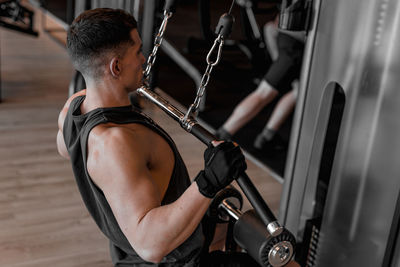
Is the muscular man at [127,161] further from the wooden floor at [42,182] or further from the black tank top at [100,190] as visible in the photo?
the wooden floor at [42,182]

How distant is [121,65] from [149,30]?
2.18m

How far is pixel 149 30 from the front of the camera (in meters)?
3.44

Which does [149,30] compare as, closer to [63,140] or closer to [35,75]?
[35,75]

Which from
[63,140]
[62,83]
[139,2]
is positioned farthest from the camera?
[62,83]

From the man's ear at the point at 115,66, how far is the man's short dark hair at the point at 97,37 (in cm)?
2

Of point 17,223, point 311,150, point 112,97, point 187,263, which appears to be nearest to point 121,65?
point 112,97

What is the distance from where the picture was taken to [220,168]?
115cm

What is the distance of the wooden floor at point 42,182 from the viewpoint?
87.4 inches

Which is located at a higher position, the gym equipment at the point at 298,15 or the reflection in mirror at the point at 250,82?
the gym equipment at the point at 298,15

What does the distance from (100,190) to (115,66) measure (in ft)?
1.03

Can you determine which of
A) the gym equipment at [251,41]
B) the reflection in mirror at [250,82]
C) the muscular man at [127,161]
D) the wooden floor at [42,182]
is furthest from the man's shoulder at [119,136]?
the gym equipment at [251,41]

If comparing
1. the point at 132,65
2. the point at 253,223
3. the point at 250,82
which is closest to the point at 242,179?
the point at 253,223

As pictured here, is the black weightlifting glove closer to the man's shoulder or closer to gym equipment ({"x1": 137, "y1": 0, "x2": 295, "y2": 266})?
gym equipment ({"x1": 137, "y1": 0, "x2": 295, "y2": 266})

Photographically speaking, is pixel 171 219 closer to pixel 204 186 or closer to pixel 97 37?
pixel 204 186
